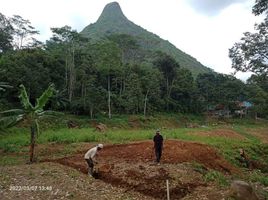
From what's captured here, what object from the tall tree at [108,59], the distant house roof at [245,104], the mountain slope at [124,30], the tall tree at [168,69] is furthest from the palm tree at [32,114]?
the mountain slope at [124,30]

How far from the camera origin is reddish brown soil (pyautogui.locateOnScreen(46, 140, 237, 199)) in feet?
44.7

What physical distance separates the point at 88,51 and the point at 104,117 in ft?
43.1

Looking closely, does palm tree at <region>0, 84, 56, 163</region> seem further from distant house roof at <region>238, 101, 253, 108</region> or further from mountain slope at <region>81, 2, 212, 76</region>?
mountain slope at <region>81, 2, 212, 76</region>

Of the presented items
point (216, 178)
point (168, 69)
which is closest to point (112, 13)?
point (168, 69)

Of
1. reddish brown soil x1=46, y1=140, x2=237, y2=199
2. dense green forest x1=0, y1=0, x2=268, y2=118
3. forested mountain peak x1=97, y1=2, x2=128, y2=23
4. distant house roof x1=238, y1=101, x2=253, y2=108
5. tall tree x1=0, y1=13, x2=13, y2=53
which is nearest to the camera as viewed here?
reddish brown soil x1=46, y1=140, x2=237, y2=199

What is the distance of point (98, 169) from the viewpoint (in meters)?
15.7

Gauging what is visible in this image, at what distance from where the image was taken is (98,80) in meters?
54.4

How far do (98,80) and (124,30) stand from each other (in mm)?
85033

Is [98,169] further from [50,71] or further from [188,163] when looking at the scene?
[50,71]

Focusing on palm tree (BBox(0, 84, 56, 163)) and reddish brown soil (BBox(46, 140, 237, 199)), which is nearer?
reddish brown soil (BBox(46, 140, 237, 199))

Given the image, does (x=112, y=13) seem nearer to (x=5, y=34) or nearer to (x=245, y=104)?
(x=245, y=104)

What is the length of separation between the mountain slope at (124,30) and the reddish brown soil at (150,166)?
102108mm

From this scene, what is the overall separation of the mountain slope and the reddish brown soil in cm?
10211

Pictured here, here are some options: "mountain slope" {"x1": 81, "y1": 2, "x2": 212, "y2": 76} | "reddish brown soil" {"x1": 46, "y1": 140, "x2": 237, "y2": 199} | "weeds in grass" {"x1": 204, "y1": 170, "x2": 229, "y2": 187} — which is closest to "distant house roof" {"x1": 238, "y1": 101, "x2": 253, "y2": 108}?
"mountain slope" {"x1": 81, "y1": 2, "x2": 212, "y2": 76}
